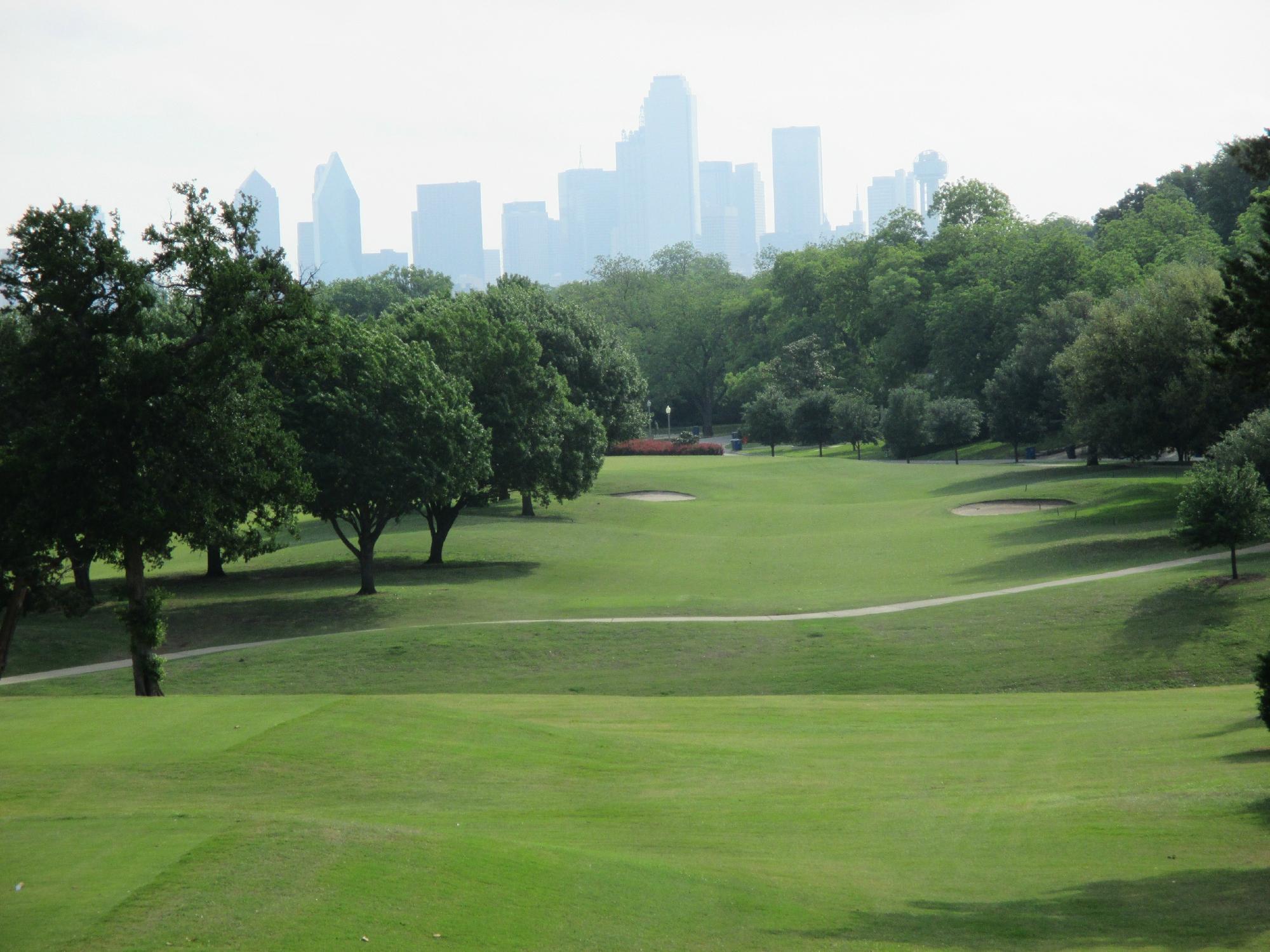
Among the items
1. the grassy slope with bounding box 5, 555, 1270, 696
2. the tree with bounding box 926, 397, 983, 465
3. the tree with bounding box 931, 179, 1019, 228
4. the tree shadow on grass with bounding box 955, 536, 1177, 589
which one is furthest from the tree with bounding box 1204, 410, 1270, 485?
the tree with bounding box 931, 179, 1019, 228

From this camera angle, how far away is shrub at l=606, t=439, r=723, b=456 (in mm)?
94000

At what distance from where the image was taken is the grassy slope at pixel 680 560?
34.3 metres

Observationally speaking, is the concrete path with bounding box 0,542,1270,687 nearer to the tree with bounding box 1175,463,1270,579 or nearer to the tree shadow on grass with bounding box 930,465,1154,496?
the tree with bounding box 1175,463,1270,579

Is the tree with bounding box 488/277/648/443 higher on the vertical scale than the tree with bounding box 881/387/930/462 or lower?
higher

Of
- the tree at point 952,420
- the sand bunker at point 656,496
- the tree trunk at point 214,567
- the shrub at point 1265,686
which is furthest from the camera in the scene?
the tree at point 952,420

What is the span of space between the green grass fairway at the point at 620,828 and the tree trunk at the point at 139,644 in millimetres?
4274

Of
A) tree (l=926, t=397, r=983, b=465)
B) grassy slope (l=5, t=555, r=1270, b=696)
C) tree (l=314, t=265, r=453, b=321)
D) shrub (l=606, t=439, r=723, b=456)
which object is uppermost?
tree (l=314, t=265, r=453, b=321)

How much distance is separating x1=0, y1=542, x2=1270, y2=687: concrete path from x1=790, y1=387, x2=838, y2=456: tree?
175 ft

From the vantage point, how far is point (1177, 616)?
27.8 m

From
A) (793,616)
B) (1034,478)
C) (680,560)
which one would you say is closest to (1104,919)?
(793,616)

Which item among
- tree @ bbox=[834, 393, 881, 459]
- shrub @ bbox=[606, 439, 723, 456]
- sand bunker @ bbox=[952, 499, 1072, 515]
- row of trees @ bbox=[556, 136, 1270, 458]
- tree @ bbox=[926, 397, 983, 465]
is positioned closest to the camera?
Result: row of trees @ bbox=[556, 136, 1270, 458]

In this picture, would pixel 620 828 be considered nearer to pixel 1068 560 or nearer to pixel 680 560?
pixel 1068 560

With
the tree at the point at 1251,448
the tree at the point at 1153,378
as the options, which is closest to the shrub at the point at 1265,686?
the tree at the point at 1251,448

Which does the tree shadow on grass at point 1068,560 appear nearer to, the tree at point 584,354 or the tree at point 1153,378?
the tree at point 1153,378
